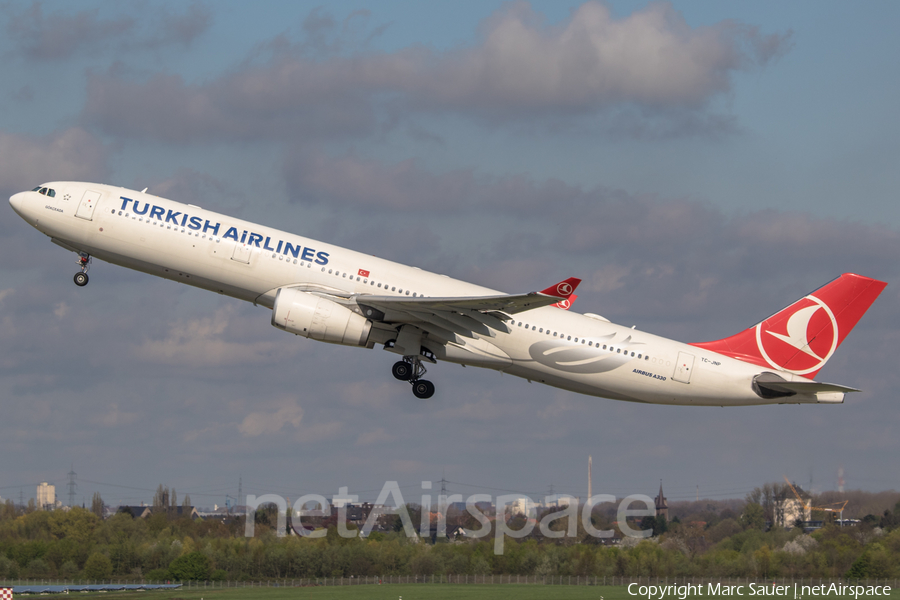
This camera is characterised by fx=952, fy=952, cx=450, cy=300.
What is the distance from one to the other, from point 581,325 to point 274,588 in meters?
45.2

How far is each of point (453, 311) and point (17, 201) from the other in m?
A: 19.1

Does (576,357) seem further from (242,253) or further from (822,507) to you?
(822,507)

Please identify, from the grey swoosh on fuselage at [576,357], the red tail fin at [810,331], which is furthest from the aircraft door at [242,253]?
the red tail fin at [810,331]

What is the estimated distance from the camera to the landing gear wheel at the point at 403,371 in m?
39.2

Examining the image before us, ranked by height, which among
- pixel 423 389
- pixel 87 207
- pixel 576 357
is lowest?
pixel 423 389

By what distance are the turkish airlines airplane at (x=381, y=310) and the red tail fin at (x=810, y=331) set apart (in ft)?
4.63

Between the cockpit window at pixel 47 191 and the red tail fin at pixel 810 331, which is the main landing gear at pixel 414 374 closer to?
the red tail fin at pixel 810 331

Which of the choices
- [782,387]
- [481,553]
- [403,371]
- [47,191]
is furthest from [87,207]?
[481,553]

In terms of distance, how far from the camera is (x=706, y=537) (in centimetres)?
7806

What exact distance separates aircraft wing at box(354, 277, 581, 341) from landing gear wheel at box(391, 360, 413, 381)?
2.16m

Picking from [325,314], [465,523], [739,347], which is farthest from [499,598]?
[325,314]

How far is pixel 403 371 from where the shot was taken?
129ft

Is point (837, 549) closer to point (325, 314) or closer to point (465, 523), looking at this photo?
point (465, 523)

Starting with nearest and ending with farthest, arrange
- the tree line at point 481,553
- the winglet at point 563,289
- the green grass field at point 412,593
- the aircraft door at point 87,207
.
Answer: the winglet at point 563,289, the aircraft door at point 87,207, the green grass field at point 412,593, the tree line at point 481,553
